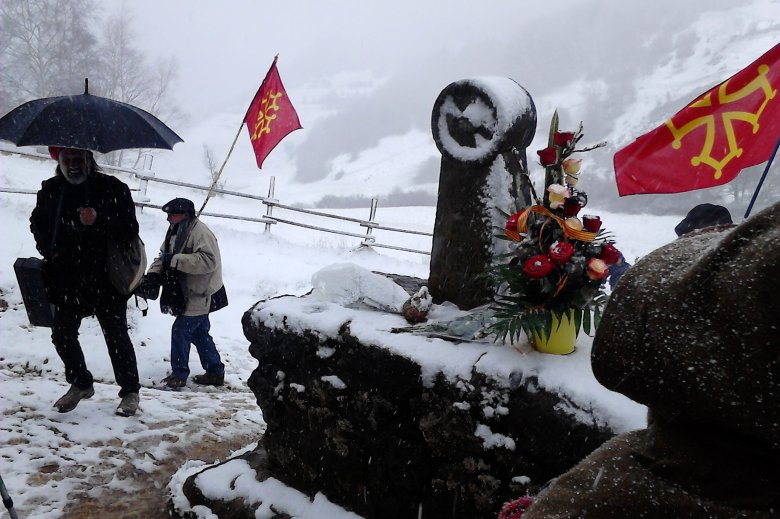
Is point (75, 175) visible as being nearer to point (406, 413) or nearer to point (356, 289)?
point (356, 289)

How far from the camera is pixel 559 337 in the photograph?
77.4 inches

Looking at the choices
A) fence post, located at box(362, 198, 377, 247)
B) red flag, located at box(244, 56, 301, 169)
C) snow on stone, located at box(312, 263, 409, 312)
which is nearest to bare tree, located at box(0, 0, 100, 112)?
fence post, located at box(362, 198, 377, 247)

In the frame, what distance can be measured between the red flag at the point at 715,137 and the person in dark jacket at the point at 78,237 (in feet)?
10.1

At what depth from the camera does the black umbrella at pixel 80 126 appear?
2.91 metres

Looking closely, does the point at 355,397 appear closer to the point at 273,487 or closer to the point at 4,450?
the point at 273,487

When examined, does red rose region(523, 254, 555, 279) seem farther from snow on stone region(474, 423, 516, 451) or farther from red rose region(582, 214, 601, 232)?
snow on stone region(474, 423, 516, 451)

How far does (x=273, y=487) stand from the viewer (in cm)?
259

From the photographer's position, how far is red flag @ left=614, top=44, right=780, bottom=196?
250 cm

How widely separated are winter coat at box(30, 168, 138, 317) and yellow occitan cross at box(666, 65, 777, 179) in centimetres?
321

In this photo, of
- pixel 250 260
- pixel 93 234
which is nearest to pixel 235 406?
pixel 93 234

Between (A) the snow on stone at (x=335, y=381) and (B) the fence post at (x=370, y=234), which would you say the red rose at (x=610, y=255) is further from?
(B) the fence post at (x=370, y=234)

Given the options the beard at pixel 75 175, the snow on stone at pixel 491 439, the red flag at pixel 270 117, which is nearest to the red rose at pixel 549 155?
the snow on stone at pixel 491 439

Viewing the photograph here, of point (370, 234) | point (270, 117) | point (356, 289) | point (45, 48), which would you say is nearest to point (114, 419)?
point (356, 289)

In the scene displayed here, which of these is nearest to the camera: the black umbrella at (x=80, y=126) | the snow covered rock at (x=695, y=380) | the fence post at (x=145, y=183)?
the snow covered rock at (x=695, y=380)
